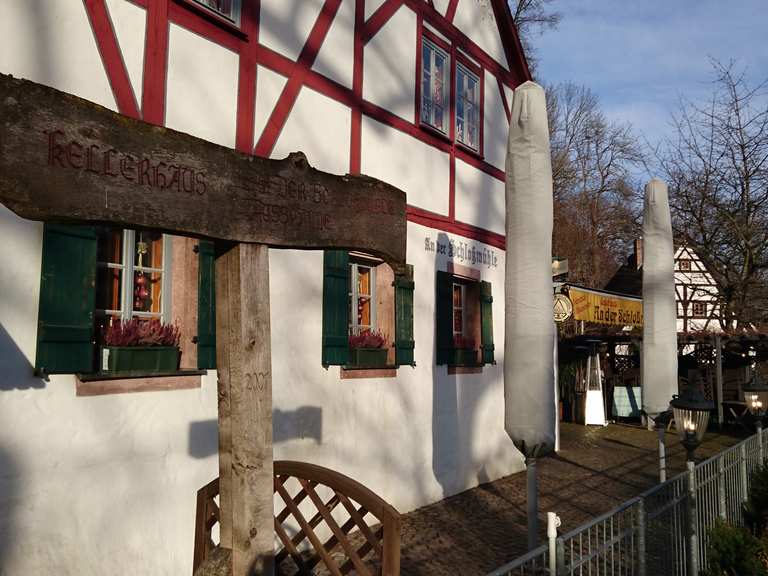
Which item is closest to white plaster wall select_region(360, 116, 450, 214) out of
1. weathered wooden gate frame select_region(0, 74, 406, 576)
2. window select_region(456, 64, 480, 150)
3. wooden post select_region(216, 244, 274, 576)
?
window select_region(456, 64, 480, 150)

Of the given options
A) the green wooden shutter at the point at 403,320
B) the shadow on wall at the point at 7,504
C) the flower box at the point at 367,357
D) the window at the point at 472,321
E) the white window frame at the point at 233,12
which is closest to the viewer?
the shadow on wall at the point at 7,504

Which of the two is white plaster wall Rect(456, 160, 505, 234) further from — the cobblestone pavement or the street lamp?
the street lamp

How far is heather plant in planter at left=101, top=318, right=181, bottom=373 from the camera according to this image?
16.0 feet

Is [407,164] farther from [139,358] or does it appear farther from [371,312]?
[139,358]

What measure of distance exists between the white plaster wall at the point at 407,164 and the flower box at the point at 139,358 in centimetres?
302

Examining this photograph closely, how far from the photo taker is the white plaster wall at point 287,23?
6.29 m

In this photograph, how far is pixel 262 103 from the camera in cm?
622

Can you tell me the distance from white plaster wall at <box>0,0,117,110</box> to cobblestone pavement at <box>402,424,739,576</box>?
422 cm

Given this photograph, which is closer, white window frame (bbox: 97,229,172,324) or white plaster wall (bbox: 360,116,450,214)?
white window frame (bbox: 97,229,172,324)

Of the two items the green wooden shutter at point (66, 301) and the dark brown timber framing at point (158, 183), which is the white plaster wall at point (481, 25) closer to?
the green wooden shutter at point (66, 301)

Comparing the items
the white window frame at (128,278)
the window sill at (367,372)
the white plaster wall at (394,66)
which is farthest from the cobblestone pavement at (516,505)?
the white plaster wall at (394,66)

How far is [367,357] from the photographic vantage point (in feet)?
24.4

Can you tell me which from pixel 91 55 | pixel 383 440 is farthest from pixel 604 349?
pixel 91 55

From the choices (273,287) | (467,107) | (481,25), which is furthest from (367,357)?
(481,25)
